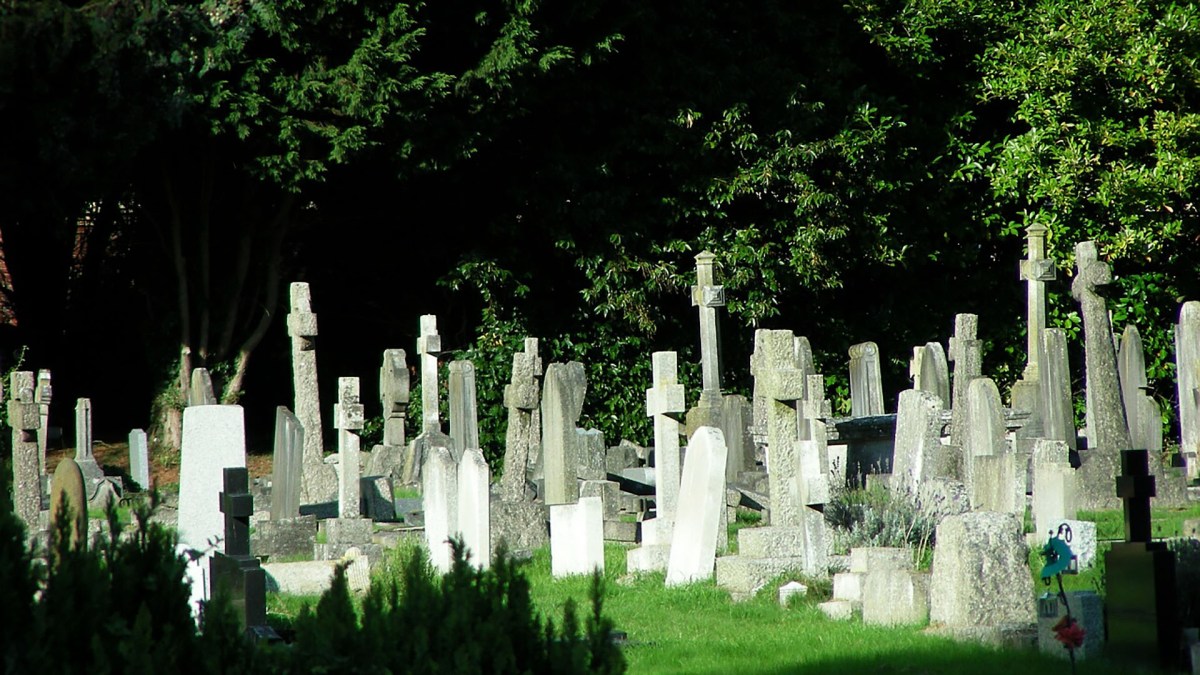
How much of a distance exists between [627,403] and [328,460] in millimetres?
5161

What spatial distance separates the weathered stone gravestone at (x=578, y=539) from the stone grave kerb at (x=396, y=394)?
8604 mm

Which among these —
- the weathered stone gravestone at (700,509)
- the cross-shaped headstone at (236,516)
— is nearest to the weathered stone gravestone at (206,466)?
the cross-shaped headstone at (236,516)

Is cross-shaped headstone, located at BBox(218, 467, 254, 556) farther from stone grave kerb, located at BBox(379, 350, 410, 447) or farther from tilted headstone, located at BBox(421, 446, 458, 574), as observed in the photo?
stone grave kerb, located at BBox(379, 350, 410, 447)

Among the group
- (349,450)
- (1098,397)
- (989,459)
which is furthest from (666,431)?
(1098,397)

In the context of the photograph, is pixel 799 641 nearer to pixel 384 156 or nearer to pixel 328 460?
pixel 328 460

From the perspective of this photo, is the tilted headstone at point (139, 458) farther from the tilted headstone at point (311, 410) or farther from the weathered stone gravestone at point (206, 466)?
the weathered stone gravestone at point (206, 466)

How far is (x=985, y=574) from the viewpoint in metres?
8.12

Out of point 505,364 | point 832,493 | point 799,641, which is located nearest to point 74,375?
point 505,364

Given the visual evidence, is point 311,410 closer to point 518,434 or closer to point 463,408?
point 463,408

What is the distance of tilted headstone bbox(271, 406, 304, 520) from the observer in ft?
45.0

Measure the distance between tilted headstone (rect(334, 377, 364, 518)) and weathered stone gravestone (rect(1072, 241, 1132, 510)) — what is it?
6470mm

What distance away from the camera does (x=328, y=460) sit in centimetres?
1906

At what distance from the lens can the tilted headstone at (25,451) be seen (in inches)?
638

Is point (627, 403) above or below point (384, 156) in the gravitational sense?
below
